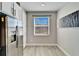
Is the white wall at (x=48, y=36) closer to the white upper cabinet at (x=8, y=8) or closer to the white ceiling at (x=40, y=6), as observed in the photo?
the white ceiling at (x=40, y=6)

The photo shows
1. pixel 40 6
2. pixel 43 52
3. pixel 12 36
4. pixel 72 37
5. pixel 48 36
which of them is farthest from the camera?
pixel 48 36

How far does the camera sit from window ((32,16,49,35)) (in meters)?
6.13

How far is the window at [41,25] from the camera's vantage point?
241 inches

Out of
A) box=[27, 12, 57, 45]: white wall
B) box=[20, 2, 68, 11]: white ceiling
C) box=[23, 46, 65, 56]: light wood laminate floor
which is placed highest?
box=[20, 2, 68, 11]: white ceiling

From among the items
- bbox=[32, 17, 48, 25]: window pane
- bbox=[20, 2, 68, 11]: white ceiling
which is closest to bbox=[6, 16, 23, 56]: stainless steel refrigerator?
bbox=[20, 2, 68, 11]: white ceiling

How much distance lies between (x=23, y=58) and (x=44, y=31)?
520 centimetres

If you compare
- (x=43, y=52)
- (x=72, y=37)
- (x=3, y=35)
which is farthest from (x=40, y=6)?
(x=3, y=35)

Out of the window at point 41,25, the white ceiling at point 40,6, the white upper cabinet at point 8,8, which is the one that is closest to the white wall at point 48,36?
the window at point 41,25

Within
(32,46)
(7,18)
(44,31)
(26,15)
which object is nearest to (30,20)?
(26,15)

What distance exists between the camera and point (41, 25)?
6160mm

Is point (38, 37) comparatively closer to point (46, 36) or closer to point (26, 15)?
point (46, 36)

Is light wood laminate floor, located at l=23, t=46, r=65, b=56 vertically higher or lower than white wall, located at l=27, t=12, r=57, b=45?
lower

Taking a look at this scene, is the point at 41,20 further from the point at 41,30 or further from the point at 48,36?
the point at 48,36

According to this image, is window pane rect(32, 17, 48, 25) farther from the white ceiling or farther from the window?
the white ceiling
